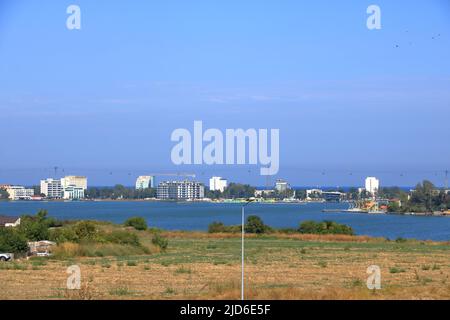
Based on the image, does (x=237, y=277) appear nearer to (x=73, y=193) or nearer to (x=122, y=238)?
(x=122, y=238)

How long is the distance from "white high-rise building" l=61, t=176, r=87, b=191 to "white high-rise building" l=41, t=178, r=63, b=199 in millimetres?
2856

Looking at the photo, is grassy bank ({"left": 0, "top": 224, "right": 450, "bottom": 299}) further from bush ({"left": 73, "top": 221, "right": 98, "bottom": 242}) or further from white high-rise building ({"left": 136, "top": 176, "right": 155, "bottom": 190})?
white high-rise building ({"left": 136, "top": 176, "right": 155, "bottom": 190})

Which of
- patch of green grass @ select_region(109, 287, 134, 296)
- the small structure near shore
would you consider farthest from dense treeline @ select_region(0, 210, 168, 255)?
patch of green grass @ select_region(109, 287, 134, 296)

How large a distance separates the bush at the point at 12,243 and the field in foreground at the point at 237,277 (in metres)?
2.35

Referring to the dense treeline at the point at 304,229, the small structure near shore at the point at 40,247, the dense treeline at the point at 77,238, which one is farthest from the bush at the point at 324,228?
the small structure near shore at the point at 40,247

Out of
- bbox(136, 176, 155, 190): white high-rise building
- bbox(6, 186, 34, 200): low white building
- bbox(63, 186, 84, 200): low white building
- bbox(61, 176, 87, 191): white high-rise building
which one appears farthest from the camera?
bbox(6, 186, 34, 200): low white building

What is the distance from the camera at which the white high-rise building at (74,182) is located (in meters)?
147

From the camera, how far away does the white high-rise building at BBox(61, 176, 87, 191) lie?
482 ft

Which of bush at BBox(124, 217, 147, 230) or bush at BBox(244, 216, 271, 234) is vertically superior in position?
bush at BBox(124, 217, 147, 230)

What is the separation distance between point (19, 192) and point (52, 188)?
11.0m

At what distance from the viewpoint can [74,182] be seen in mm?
151750

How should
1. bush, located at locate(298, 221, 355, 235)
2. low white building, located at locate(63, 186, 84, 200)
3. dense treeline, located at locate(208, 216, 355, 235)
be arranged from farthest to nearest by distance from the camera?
low white building, located at locate(63, 186, 84, 200)
dense treeline, located at locate(208, 216, 355, 235)
bush, located at locate(298, 221, 355, 235)

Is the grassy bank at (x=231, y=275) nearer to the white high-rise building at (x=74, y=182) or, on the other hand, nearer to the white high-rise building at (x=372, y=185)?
the white high-rise building at (x=74, y=182)
